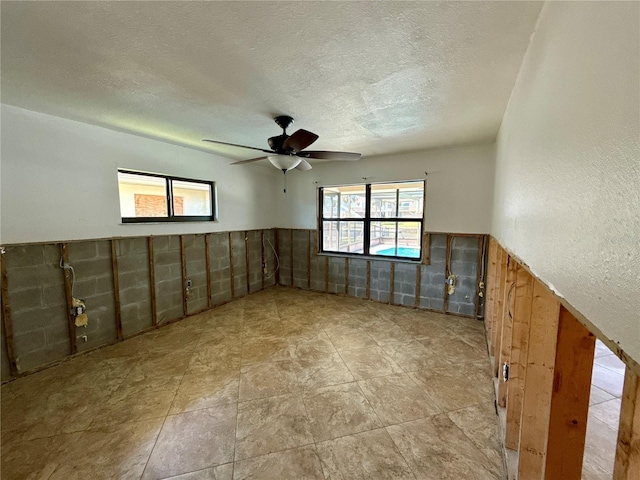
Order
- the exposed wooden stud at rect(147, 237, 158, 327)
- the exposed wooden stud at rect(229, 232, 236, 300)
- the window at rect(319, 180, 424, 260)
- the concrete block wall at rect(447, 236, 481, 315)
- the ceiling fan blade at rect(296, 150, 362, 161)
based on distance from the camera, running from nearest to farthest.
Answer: the ceiling fan blade at rect(296, 150, 362, 161) → the exposed wooden stud at rect(147, 237, 158, 327) → the concrete block wall at rect(447, 236, 481, 315) → the window at rect(319, 180, 424, 260) → the exposed wooden stud at rect(229, 232, 236, 300)

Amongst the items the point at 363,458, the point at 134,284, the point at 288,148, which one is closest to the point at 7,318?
the point at 134,284

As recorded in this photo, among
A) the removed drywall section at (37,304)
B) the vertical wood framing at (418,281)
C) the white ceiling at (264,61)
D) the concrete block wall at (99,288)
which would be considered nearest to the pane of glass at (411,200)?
the vertical wood framing at (418,281)

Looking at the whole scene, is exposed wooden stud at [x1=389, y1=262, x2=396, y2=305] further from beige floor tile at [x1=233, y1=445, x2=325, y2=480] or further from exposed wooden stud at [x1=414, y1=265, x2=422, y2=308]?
beige floor tile at [x1=233, y1=445, x2=325, y2=480]

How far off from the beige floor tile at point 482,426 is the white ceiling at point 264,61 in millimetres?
2515

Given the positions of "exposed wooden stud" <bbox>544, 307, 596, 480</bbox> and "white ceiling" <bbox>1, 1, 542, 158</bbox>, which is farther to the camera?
"white ceiling" <bbox>1, 1, 542, 158</bbox>

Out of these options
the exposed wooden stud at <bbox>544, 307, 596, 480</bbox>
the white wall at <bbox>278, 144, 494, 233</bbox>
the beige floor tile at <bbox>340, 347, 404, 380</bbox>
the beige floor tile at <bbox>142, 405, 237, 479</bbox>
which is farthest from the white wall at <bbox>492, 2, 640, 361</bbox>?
the white wall at <bbox>278, 144, 494, 233</bbox>

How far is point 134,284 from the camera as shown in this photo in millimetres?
3412

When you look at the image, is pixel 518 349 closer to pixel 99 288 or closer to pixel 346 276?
pixel 346 276

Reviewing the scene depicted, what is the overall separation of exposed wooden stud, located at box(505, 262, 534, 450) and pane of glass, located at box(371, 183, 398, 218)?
3.05m

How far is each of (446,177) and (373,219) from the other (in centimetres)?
133

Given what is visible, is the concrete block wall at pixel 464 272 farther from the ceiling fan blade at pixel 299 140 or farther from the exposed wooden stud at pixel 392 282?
the ceiling fan blade at pixel 299 140

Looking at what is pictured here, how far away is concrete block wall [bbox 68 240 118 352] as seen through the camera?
289 centimetres

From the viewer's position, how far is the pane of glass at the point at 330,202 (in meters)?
5.23

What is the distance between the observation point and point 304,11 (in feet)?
4.14
